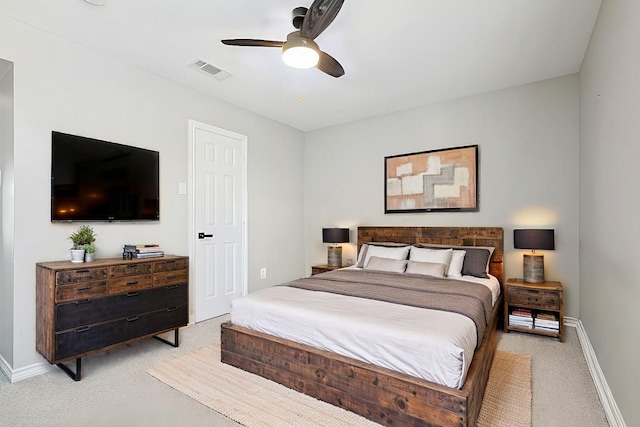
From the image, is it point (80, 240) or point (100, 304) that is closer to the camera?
point (100, 304)

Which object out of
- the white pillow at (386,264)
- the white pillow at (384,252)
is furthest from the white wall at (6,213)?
the white pillow at (384,252)

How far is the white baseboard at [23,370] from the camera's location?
97.1 inches

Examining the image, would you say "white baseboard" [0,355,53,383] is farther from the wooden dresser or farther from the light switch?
the light switch

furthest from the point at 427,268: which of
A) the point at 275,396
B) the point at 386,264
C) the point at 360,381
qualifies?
the point at 275,396

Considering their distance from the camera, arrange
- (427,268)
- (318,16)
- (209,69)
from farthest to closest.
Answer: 1. (427,268)
2. (209,69)
3. (318,16)

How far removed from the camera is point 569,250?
3.49 metres

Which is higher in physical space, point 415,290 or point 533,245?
point 533,245

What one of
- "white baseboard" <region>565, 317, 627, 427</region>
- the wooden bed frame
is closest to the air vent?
the wooden bed frame

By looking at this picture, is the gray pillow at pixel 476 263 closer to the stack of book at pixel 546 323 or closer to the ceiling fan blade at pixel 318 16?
the stack of book at pixel 546 323

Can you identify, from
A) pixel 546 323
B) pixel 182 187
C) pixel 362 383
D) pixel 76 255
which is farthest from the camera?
pixel 182 187

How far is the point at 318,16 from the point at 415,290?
2191 millimetres

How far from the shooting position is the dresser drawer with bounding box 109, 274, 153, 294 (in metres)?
2.63

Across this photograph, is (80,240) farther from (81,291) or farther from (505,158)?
(505,158)

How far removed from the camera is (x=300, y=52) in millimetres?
2287
